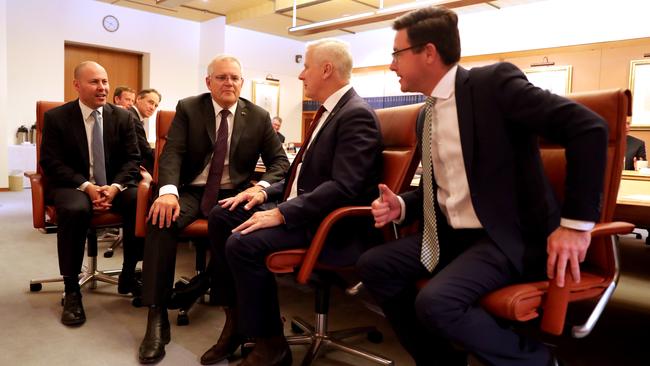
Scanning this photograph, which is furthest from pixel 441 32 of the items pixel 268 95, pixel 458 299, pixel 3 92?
pixel 268 95

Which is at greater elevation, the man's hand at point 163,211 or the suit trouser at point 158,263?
the man's hand at point 163,211

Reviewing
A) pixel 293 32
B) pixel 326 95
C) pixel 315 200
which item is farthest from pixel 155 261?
pixel 293 32

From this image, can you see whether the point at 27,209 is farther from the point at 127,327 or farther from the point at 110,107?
the point at 127,327

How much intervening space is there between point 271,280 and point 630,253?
4.36 meters

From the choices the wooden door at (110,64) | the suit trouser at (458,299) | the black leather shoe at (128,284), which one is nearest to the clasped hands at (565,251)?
the suit trouser at (458,299)

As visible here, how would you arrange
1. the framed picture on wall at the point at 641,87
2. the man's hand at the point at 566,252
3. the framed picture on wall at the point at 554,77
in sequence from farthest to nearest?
the framed picture on wall at the point at 554,77, the framed picture on wall at the point at 641,87, the man's hand at the point at 566,252

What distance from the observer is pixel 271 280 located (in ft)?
6.31

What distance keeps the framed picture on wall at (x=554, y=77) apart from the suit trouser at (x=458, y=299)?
20.4ft

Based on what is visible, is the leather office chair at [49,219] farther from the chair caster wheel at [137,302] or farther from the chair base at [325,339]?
the chair base at [325,339]

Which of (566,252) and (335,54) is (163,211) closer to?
(335,54)

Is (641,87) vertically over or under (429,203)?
over

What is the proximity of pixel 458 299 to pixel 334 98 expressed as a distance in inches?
41.8

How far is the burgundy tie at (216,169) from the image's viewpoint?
253cm

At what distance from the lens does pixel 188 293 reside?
262 centimetres
